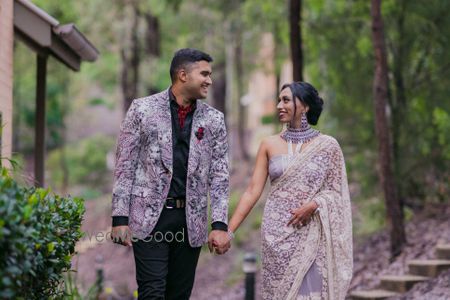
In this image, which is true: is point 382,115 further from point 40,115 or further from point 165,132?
point 165,132

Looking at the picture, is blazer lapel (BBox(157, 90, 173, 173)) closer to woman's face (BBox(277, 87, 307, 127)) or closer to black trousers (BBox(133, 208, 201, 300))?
black trousers (BBox(133, 208, 201, 300))

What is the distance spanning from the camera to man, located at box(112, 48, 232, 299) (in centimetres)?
679

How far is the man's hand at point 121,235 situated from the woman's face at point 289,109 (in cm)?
155

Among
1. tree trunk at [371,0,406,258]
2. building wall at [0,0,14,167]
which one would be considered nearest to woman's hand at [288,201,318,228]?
building wall at [0,0,14,167]

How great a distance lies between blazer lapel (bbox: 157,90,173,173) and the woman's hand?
108 cm

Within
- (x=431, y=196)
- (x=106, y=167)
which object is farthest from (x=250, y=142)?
(x=431, y=196)

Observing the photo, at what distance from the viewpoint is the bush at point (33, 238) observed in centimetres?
459

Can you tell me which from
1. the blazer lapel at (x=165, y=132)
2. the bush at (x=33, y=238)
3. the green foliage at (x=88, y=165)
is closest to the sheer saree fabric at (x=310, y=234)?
the blazer lapel at (x=165, y=132)

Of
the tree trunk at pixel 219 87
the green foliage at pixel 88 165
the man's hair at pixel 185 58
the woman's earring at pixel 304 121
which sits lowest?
the woman's earring at pixel 304 121

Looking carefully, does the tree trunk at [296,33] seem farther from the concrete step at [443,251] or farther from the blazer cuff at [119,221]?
the blazer cuff at [119,221]

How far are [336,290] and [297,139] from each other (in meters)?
1.17

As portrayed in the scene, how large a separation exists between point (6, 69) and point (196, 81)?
Answer: 2.97 m

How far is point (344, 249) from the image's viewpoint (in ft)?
24.3

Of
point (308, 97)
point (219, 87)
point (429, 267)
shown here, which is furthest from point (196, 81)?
point (219, 87)
